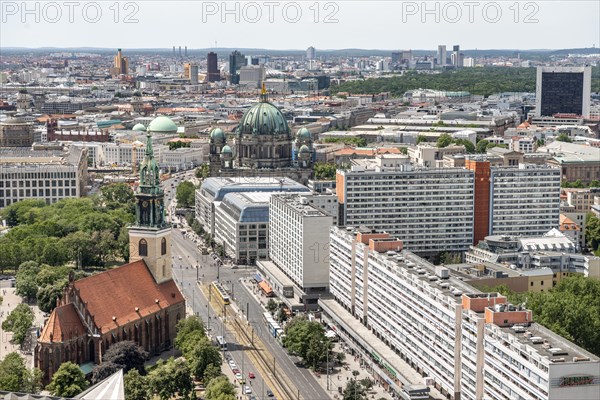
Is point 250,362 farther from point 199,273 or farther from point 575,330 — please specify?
point 199,273

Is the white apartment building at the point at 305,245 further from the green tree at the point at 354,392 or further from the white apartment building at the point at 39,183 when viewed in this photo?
the white apartment building at the point at 39,183

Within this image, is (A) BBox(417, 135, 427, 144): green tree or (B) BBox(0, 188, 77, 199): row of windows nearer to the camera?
(B) BBox(0, 188, 77, 199): row of windows

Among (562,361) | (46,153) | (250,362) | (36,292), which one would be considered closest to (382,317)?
(250,362)

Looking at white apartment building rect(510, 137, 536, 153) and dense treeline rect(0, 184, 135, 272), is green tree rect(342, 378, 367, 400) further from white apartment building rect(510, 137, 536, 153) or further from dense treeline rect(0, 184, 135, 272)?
white apartment building rect(510, 137, 536, 153)

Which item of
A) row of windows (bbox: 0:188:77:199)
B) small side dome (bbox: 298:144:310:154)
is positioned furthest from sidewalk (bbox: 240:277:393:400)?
row of windows (bbox: 0:188:77:199)

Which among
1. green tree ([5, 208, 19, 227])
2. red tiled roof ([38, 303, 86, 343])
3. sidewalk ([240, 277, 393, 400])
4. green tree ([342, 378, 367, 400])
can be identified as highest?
red tiled roof ([38, 303, 86, 343])

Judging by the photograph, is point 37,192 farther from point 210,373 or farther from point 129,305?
point 210,373
